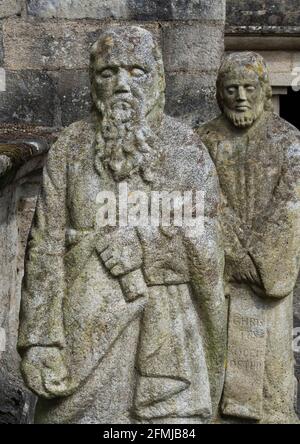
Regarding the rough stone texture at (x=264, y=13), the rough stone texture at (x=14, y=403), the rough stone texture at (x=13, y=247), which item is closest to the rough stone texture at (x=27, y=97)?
the rough stone texture at (x=13, y=247)

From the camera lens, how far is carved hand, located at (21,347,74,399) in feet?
14.5

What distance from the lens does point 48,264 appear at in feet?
14.7

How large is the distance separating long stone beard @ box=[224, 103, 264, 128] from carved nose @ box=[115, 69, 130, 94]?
88 centimetres

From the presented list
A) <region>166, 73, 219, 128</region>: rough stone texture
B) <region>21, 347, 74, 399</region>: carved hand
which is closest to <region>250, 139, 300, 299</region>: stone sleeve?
<region>21, 347, 74, 399</region>: carved hand

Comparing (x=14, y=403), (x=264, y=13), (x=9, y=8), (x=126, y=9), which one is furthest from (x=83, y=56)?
(x=14, y=403)

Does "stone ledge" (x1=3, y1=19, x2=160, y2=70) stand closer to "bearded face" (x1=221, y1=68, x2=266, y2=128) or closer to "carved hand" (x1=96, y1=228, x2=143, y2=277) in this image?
"bearded face" (x1=221, y1=68, x2=266, y2=128)

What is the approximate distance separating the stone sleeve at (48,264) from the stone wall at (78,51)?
336 cm

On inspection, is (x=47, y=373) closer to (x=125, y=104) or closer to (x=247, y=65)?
(x=125, y=104)

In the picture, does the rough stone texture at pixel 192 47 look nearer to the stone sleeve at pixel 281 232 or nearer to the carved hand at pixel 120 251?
the stone sleeve at pixel 281 232

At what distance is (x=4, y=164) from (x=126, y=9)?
2174mm

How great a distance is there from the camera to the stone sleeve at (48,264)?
4.47 meters

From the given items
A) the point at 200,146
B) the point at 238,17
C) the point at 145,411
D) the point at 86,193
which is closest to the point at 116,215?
the point at 86,193

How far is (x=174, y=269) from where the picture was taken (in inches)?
176
